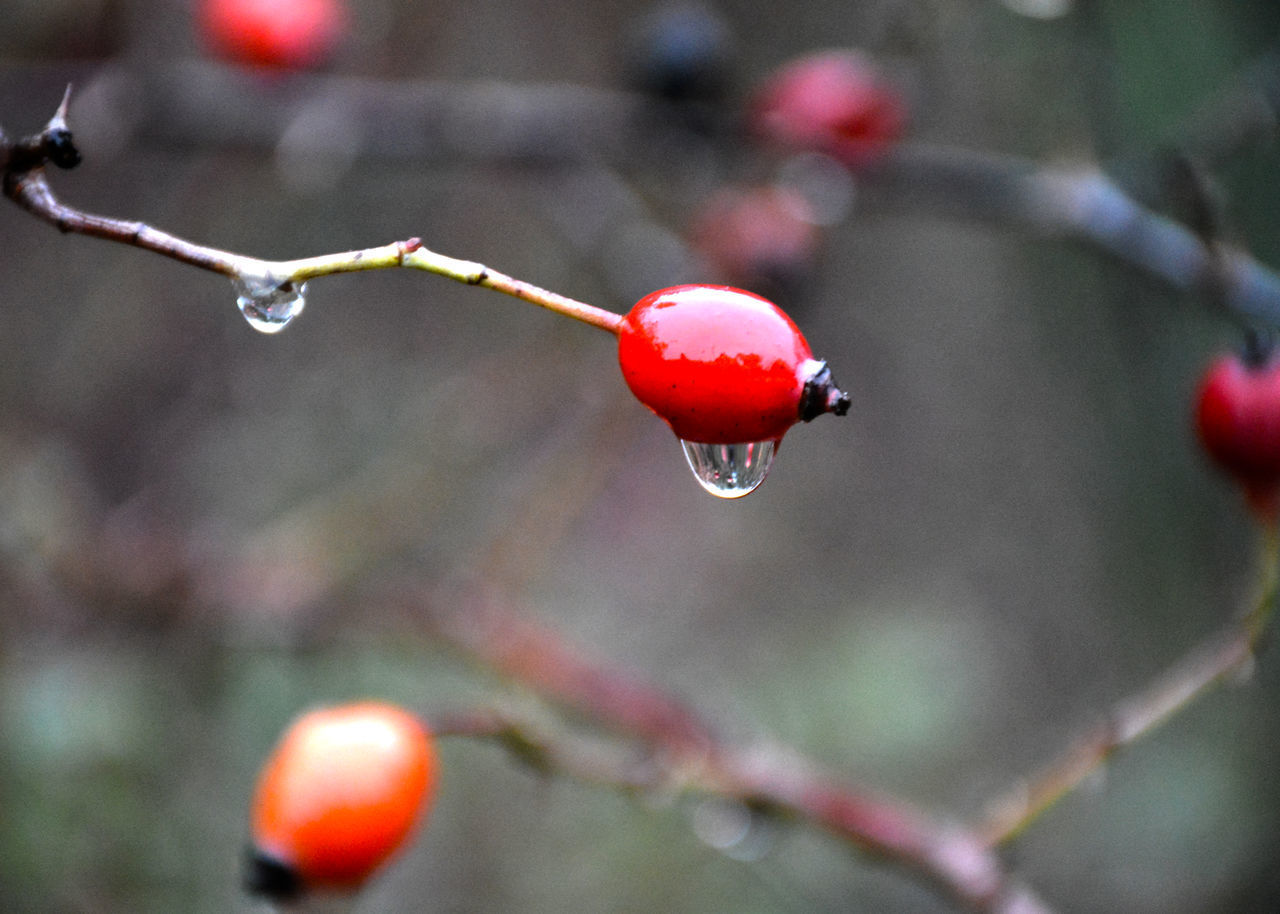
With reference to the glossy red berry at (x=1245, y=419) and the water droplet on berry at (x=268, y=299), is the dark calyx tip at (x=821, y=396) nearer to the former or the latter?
the water droplet on berry at (x=268, y=299)

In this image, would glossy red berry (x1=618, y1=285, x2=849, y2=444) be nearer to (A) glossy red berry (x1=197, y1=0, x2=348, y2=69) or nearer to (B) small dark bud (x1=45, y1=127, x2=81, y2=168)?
(B) small dark bud (x1=45, y1=127, x2=81, y2=168)

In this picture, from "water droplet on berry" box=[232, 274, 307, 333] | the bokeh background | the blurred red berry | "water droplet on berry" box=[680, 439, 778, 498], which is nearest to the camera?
"water droplet on berry" box=[232, 274, 307, 333]

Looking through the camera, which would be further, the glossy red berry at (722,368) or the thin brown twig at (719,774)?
the thin brown twig at (719,774)

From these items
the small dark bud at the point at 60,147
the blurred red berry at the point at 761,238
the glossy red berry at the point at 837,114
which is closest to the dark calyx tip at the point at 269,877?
the small dark bud at the point at 60,147

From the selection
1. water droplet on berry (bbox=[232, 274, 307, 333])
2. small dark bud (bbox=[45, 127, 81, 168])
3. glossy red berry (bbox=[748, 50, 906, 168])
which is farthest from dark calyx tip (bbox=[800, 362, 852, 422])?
glossy red berry (bbox=[748, 50, 906, 168])

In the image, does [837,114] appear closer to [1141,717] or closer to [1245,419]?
[1245,419]

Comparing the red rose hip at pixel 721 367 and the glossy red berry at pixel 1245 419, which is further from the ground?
the glossy red berry at pixel 1245 419

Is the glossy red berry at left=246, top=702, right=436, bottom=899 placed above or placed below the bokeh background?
below
